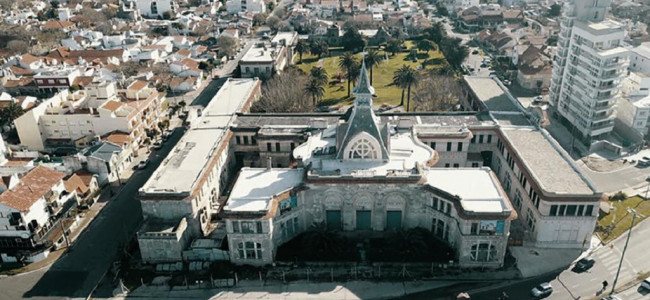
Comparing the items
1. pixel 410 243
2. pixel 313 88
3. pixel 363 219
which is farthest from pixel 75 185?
pixel 410 243

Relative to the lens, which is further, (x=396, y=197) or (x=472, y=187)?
(x=396, y=197)

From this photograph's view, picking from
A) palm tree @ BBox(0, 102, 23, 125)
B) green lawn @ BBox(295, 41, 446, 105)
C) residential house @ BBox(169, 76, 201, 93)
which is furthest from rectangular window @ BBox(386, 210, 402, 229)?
residential house @ BBox(169, 76, 201, 93)

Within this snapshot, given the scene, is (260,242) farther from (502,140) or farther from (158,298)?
(502,140)

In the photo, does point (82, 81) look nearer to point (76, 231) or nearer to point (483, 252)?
point (76, 231)

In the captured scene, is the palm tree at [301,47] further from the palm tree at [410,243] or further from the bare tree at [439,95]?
the palm tree at [410,243]

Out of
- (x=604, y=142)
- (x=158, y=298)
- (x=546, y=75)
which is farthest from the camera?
(x=546, y=75)

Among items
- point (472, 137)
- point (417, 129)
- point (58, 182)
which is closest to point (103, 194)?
point (58, 182)

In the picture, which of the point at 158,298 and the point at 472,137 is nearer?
the point at 158,298
